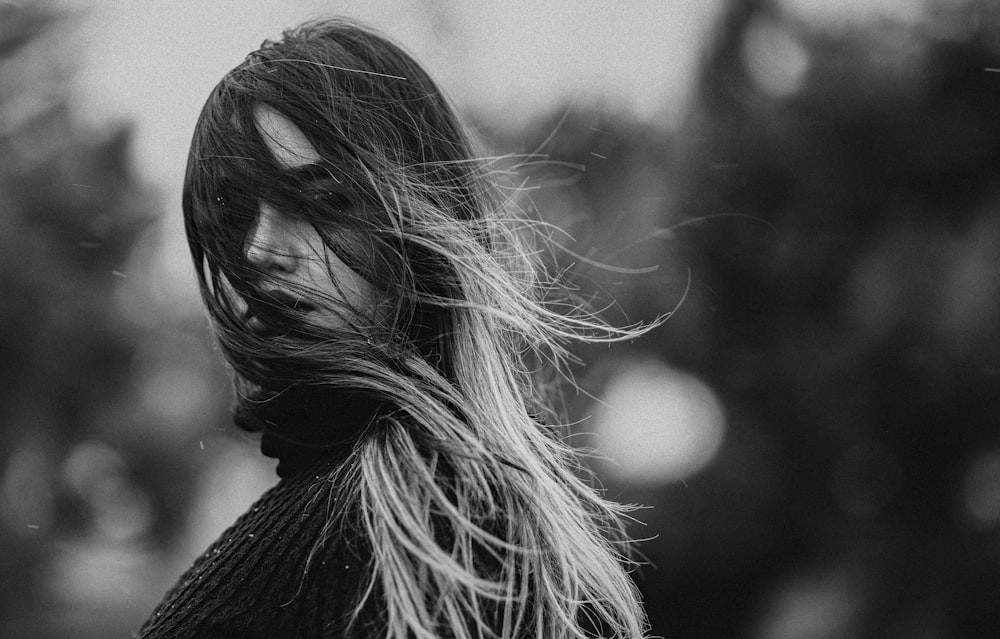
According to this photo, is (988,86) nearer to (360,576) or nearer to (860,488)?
(860,488)

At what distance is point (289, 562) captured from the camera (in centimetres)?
88

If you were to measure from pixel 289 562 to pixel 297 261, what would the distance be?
0.36 m

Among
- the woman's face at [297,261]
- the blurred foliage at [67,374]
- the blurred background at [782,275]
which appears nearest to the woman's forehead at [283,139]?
the woman's face at [297,261]

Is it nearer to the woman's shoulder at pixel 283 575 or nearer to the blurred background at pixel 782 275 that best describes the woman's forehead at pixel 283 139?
the woman's shoulder at pixel 283 575

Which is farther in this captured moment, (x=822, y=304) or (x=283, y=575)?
(x=822, y=304)

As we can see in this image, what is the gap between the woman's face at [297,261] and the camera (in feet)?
3.21

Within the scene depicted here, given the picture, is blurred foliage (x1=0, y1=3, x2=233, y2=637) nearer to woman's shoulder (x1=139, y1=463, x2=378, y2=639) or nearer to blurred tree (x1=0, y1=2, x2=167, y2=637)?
blurred tree (x1=0, y1=2, x2=167, y2=637)

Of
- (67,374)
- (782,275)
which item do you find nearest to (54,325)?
(67,374)

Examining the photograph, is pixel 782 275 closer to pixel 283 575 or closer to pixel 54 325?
pixel 283 575

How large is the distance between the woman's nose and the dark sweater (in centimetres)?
17

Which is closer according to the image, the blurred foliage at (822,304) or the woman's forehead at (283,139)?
the woman's forehead at (283,139)

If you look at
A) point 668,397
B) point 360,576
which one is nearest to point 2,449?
point 668,397

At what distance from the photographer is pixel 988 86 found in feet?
9.49

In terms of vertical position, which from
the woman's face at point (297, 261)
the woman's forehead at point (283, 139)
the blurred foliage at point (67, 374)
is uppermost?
the blurred foliage at point (67, 374)
